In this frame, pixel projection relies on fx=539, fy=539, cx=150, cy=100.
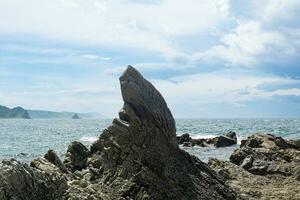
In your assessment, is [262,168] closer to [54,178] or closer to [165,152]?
[165,152]

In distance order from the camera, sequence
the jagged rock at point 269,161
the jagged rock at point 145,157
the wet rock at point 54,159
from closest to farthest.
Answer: the jagged rock at point 145,157
the wet rock at point 54,159
the jagged rock at point 269,161

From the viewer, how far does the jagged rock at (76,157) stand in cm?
2045

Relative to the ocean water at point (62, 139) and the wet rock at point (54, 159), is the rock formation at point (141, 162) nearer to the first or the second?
the wet rock at point (54, 159)

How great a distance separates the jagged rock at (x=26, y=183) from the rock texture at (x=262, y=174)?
8.10 meters

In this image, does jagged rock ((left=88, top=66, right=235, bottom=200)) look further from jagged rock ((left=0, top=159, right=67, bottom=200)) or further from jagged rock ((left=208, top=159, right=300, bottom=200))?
jagged rock ((left=0, top=159, right=67, bottom=200))

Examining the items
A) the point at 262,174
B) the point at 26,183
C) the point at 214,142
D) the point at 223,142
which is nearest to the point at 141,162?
the point at 26,183

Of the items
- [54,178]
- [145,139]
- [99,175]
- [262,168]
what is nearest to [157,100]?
[145,139]

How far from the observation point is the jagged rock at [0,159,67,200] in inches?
443

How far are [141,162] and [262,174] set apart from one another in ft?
36.5

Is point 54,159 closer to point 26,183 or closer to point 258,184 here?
point 26,183

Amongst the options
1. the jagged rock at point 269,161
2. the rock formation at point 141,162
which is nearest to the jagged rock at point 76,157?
the rock formation at point 141,162

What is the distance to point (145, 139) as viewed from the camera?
653 inches

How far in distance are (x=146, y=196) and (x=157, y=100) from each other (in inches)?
148

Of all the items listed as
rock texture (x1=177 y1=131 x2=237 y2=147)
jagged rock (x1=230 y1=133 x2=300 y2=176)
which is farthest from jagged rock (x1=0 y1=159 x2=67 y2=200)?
rock texture (x1=177 y1=131 x2=237 y2=147)
